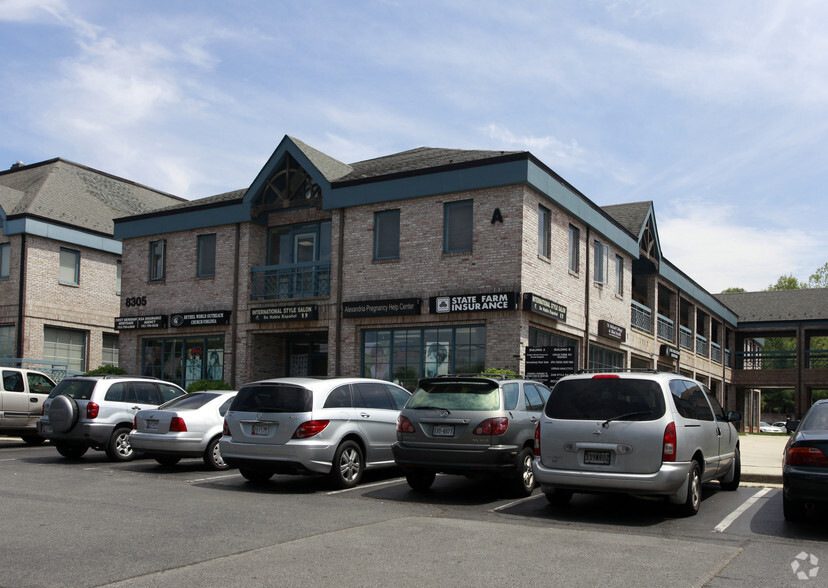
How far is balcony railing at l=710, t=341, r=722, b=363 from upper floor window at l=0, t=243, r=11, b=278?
33.5 m

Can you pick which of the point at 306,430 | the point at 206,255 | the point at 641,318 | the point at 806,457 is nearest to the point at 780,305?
the point at 641,318

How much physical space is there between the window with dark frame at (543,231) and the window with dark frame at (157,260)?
13.2 metres

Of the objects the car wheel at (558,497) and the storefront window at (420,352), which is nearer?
the car wheel at (558,497)

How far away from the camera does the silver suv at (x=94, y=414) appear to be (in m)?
14.8

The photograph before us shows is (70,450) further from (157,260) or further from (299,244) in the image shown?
(157,260)

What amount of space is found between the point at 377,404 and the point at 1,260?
24.1 metres

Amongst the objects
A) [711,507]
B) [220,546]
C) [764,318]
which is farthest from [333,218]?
[764,318]

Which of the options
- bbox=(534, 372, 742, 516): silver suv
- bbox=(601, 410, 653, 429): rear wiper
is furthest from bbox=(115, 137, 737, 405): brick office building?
bbox=(601, 410, 653, 429): rear wiper

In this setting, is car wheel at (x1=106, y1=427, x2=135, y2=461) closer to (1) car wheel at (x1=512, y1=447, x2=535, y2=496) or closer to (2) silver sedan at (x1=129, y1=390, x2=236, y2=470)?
(2) silver sedan at (x1=129, y1=390, x2=236, y2=470)

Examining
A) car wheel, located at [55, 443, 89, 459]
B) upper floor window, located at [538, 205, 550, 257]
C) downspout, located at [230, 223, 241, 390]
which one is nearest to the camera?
car wheel, located at [55, 443, 89, 459]

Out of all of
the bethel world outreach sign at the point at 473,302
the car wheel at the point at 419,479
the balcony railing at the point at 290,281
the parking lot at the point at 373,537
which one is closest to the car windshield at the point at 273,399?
the parking lot at the point at 373,537

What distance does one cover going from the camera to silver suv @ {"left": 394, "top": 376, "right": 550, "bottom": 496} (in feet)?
35.0

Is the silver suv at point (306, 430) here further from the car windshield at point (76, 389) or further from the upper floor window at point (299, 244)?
the upper floor window at point (299, 244)

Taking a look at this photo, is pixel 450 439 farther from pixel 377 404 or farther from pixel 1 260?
pixel 1 260
